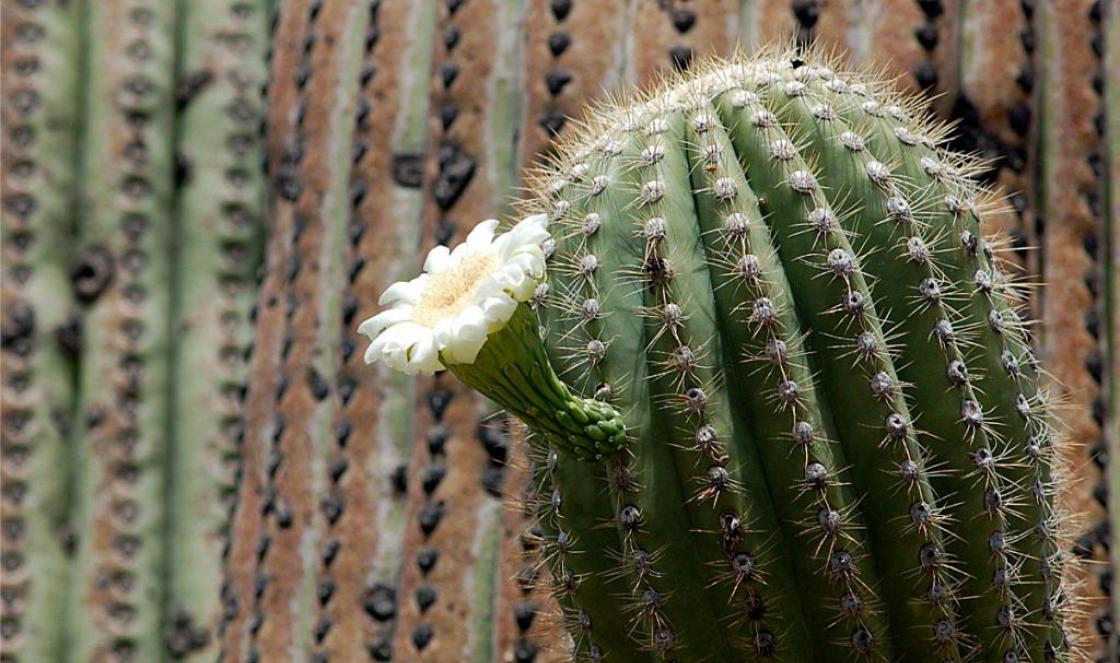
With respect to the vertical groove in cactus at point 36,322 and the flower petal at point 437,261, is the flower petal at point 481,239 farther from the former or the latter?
the vertical groove in cactus at point 36,322

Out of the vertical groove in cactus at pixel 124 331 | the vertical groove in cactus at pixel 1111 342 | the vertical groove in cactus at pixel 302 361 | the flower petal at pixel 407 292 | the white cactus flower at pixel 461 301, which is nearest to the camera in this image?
the white cactus flower at pixel 461 301

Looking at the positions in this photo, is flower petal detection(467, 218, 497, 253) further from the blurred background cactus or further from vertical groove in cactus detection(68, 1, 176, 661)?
vertical groove in cactus detection(68, 1, 176, 661)

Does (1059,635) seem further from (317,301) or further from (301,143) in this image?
(301,143)

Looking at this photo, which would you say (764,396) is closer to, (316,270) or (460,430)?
(460,430)

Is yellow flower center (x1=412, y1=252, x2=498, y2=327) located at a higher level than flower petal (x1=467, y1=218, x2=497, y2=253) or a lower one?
lower

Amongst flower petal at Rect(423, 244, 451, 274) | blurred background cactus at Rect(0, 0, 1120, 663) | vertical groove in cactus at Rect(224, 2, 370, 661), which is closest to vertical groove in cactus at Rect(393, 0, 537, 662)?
blurred background cactus at Rect(0, 0, 1120, 663)

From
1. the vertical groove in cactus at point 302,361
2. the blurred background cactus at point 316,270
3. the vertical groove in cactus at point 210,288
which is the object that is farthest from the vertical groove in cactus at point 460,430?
the vertical groove in cactus at point 210,288

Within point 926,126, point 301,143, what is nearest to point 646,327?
point 926,126
